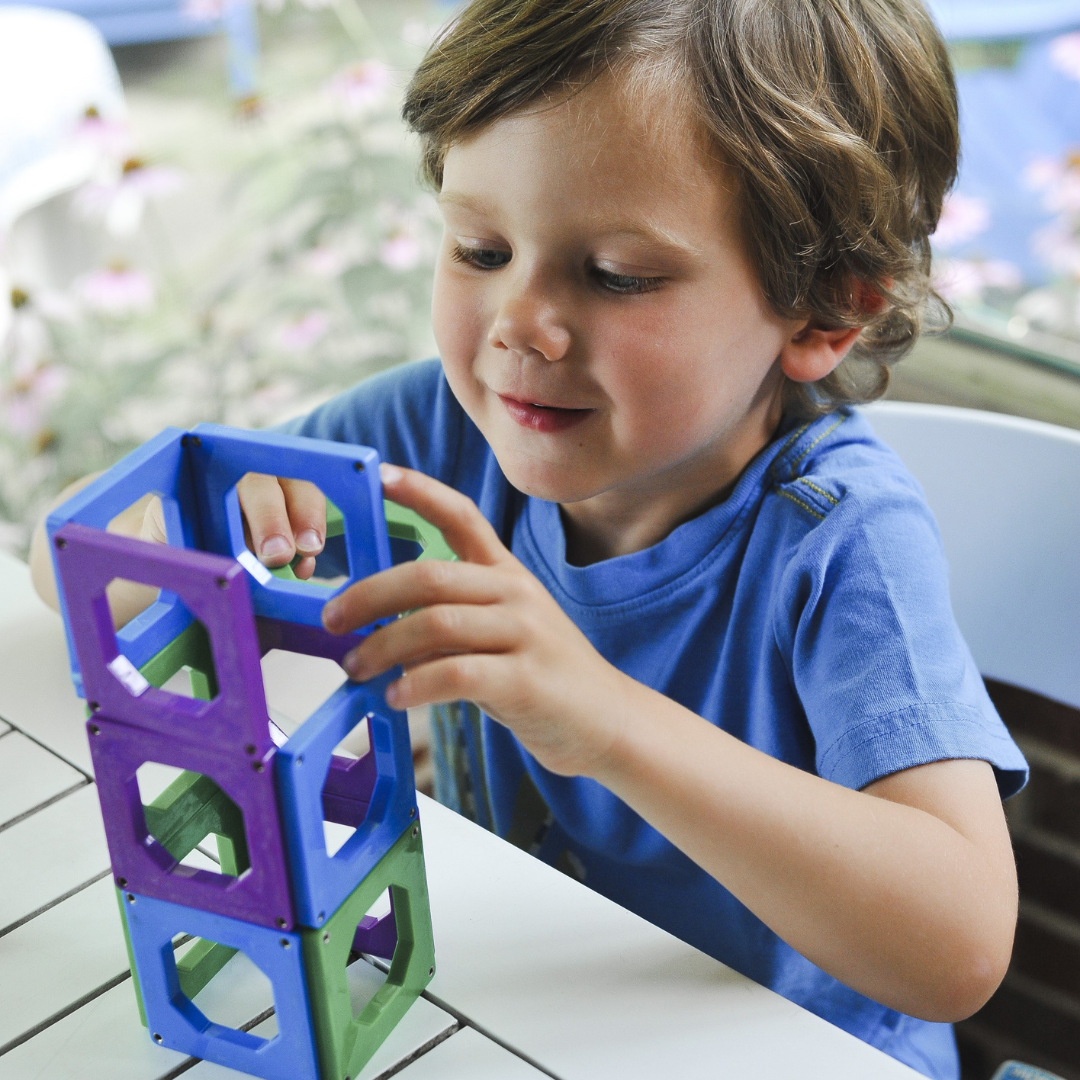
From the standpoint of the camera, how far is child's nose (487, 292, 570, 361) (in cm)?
70

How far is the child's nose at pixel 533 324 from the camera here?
0.70 meters

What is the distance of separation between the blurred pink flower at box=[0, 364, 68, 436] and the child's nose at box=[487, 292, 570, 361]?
134 centimetres

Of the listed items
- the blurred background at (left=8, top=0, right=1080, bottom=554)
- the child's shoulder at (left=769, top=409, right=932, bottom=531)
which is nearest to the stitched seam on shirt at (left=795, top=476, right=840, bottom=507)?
the child's shoulder at (left=769, top=409, right=932, bottom=531)

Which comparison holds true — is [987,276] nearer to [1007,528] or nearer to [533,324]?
[1007,528]

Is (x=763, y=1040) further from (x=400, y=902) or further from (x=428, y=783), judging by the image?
(x=428, y=783)

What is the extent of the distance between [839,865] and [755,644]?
0.26 metres

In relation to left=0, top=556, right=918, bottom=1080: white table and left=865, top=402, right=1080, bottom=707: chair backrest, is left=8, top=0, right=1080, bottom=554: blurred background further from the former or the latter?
left=0, top=556, right=918, bottom=1080: white table

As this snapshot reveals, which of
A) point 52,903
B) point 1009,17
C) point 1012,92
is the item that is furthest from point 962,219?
point 52,903

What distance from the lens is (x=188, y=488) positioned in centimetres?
52

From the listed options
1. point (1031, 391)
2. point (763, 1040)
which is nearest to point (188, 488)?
point (763, 1040)

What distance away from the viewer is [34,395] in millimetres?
1824

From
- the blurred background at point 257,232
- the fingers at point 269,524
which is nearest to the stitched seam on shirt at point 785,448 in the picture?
the fingers at point 269,524

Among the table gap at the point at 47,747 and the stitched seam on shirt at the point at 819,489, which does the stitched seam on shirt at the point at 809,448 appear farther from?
the table gap at the point at 47,747

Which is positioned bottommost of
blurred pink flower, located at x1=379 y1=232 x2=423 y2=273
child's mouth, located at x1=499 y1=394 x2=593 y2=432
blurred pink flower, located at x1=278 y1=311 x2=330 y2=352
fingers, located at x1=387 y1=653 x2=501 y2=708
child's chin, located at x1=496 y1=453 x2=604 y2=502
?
blurred pink flower, located at x1=278 y1=311 x2=330 y2=352
